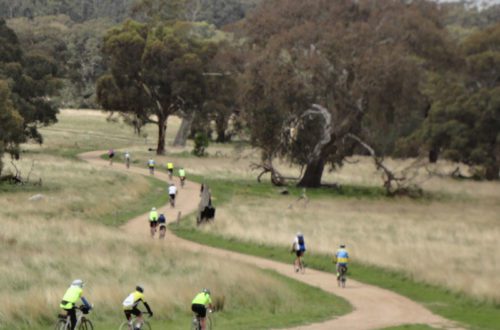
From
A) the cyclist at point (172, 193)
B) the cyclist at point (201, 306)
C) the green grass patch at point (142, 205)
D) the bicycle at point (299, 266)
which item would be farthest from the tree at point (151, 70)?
the cyclist at point (201, 306)

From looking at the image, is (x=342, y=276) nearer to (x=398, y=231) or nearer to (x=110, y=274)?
(x=110, y=274)

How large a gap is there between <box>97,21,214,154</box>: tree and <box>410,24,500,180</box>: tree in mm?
22622

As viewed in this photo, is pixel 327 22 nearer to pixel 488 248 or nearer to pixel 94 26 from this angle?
pixel 488 248

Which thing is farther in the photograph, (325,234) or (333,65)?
(333,65)

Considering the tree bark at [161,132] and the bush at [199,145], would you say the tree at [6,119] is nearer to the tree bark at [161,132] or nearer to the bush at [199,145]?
the tree bark at [161,132]

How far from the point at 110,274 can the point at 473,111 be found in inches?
2085

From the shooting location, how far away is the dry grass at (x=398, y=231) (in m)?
29.9

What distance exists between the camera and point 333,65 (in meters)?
55.2

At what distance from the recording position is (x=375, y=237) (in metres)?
38.5

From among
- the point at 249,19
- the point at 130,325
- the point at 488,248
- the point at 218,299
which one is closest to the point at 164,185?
the point at 249,19

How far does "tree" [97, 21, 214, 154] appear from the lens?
77.4m

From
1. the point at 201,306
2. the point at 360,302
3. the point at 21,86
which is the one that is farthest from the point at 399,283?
the point at 21,86

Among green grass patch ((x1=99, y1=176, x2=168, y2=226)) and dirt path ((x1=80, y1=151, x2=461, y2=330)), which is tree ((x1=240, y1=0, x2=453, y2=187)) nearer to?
green grass patch ((x1=99, y1=176, x2=168, y2=226))

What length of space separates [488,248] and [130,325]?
22.7 metres
